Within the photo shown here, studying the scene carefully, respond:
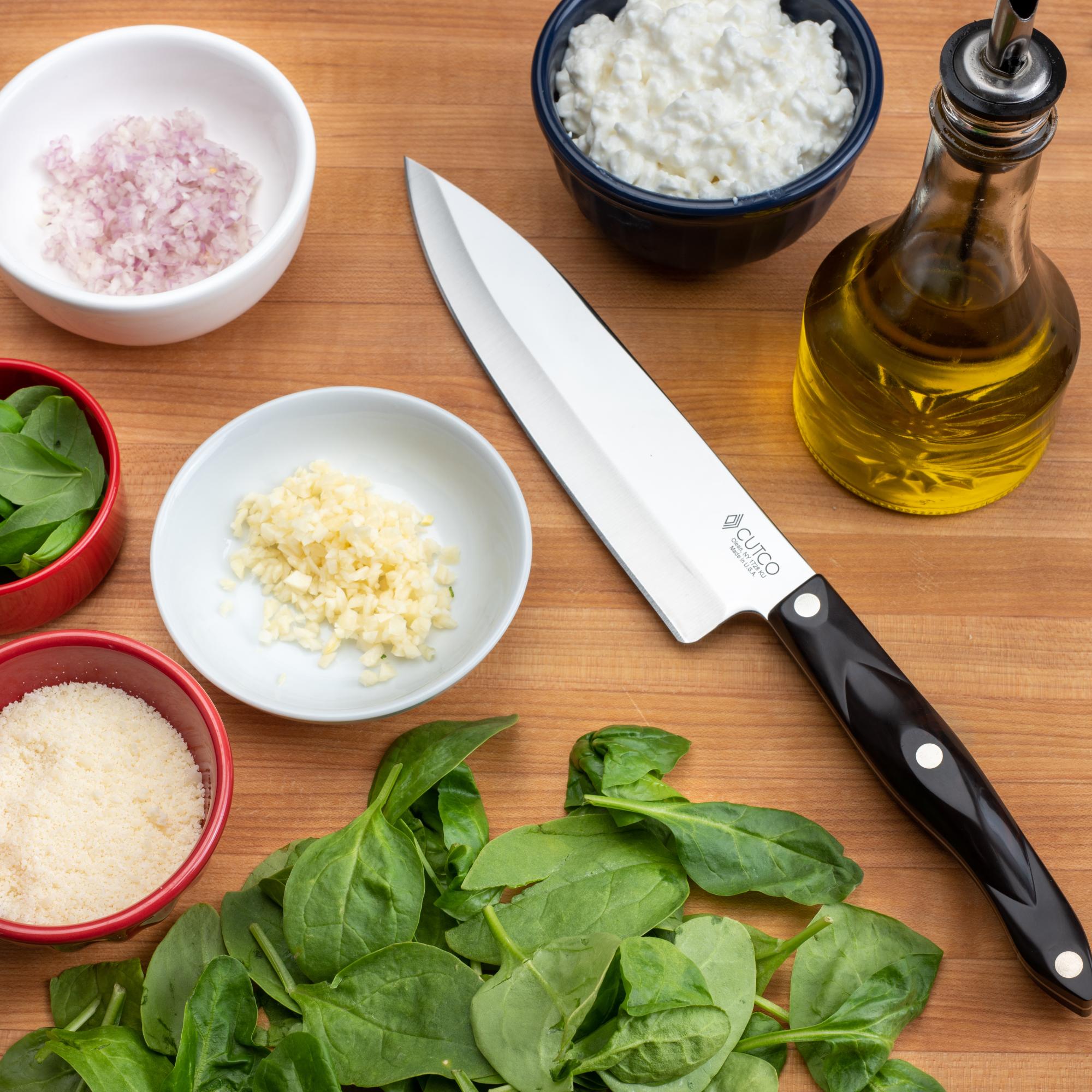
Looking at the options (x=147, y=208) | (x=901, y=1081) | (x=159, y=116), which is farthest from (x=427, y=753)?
(x=159, y=116)

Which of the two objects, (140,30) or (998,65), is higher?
(998,65)

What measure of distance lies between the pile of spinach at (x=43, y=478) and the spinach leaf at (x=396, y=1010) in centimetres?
45

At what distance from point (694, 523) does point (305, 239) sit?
1.73ft

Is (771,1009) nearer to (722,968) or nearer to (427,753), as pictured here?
(722,968)

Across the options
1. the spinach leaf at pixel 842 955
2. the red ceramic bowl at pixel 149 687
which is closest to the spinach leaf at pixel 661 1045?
the spinach leaf at pixel 842 955

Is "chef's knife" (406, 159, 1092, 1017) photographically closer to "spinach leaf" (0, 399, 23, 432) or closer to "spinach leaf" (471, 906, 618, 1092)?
"spinach leaf" (471, 906, 618, 1092)

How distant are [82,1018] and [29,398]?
550 millimetres

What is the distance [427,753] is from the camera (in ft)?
3.40

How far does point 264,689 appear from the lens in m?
1.10

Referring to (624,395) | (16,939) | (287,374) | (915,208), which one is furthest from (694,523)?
(16,939)

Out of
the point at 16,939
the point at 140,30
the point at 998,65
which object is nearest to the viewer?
the point at 998,65

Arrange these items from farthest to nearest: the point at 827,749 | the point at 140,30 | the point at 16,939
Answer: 1. the point at 140,30
2. the point at 827,749
3. the point at 16,939

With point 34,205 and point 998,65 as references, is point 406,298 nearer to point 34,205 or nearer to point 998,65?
point 34,205

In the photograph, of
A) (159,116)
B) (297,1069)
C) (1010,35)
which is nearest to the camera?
(1010,35)
